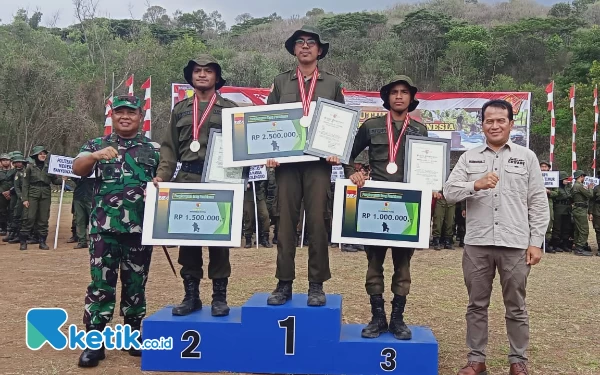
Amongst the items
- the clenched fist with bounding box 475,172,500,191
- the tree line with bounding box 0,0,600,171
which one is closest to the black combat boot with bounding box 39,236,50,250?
the clenched fist with bounding box 475,172,500,191

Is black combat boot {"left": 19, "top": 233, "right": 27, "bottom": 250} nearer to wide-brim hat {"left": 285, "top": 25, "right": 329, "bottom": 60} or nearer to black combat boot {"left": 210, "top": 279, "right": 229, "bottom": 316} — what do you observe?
black combat boot {"left": 210, "top": 279, "right": 229, "bottom": 316}

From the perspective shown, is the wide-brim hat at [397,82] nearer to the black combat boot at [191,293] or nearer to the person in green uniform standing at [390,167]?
the person in green uniform standing at [390,167]

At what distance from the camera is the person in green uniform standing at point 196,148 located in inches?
185

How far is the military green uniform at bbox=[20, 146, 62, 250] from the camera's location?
11711 mm

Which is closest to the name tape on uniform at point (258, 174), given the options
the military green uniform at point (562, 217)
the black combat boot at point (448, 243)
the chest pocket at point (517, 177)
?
the black combat boot at point (448, 243)

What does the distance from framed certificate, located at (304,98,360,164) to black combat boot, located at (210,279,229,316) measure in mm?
1422

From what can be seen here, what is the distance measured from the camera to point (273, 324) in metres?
4.30

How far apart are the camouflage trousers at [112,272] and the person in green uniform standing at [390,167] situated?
190cm

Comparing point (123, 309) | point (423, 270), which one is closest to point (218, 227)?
point (123, 309)

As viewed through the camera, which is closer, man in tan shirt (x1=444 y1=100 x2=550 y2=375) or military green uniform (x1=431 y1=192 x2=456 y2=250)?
man in tan shirt (x1=444 y1=100 x2=550 y2=375)

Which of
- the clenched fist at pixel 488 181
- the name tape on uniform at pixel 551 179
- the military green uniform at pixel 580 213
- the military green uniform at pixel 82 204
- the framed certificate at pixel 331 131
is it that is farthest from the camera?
the military green uniform at pixel 580 213

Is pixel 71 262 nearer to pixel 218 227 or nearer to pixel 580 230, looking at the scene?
pixel 218 227

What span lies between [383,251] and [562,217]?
32.7 ft

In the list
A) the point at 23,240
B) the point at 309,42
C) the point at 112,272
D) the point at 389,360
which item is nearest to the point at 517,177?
the point at 389,360
